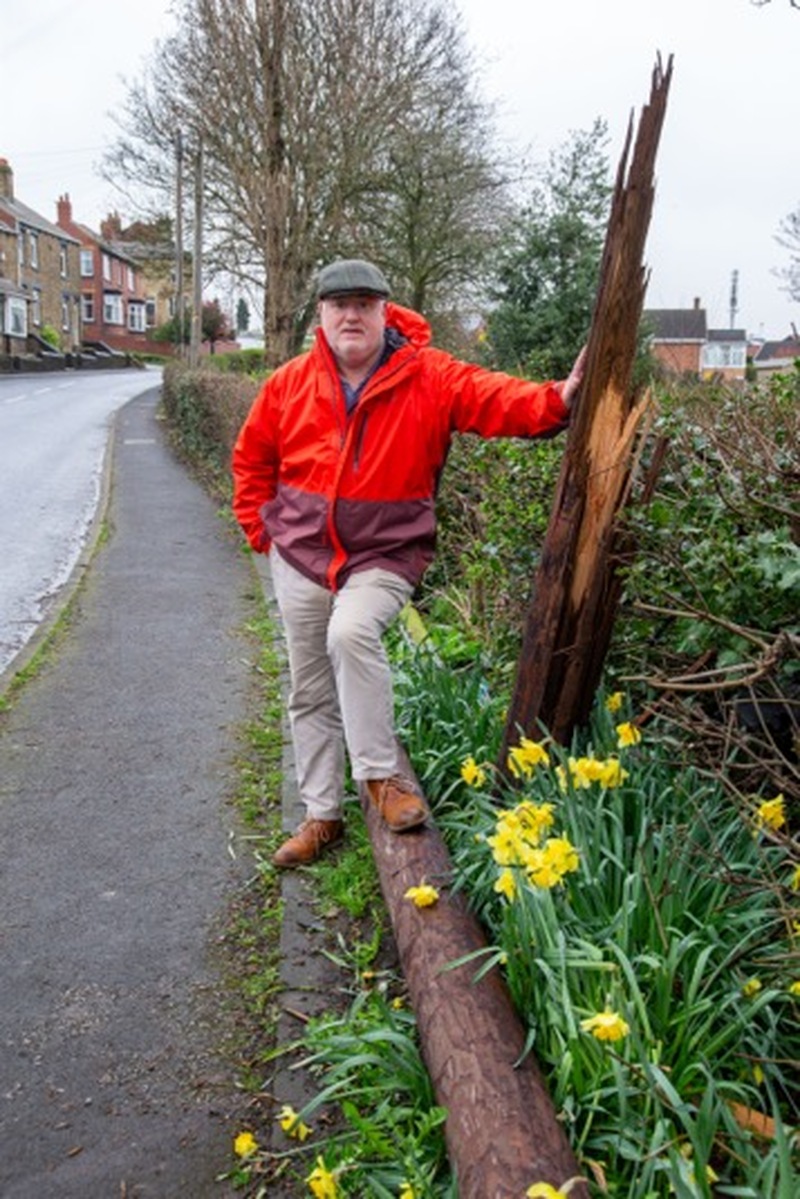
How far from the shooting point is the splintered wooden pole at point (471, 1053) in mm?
2135

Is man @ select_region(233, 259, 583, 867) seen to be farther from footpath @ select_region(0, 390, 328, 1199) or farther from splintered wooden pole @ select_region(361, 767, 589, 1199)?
footpath @ select_region(0, 390, 328, 1199)

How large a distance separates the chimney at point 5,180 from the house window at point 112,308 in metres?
20.6

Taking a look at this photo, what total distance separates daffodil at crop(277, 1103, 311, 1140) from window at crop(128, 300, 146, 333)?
3951 inches

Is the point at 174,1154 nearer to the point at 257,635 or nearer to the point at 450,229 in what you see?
the point at 257,635

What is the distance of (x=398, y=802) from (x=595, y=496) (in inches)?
46.8

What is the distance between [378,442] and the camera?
12.2 ft

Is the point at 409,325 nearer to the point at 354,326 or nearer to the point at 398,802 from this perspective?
the point at 354,326

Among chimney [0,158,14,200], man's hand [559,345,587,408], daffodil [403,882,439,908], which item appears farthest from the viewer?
chimney [0,158,14,200]

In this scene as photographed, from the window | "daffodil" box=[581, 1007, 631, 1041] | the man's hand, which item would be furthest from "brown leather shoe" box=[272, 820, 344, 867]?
the window

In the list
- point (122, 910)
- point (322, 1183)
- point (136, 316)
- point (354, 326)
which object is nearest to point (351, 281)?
point (354, 326)

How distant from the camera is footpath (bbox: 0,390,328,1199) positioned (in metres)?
2.75

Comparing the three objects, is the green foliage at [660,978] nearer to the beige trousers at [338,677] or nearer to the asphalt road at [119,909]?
the beige trousers at [338,677]

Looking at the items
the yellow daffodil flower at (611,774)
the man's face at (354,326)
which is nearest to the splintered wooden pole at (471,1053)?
the yellow daffodil flower at (611,774)

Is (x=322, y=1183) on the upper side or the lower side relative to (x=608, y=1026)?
lower
